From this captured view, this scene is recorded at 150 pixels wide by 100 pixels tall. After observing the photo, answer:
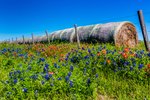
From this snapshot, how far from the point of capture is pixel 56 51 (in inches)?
495

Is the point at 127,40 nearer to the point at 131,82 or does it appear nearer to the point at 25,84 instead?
the point at 131,82

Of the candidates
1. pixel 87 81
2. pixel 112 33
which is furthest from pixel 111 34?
pixel 87 81

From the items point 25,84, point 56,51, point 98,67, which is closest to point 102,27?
point 56,51

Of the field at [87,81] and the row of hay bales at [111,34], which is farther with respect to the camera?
the row of hay bales at [111,34]

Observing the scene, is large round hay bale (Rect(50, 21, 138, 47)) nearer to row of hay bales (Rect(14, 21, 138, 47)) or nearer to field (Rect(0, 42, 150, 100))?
row of hay bales (Rect(14, 21, 138, 47))

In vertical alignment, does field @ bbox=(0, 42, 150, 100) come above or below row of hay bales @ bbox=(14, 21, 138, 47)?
below

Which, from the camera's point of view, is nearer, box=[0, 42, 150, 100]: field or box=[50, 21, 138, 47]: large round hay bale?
box=[0, 42, 150, 100]: field

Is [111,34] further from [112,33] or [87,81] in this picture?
[87,81]

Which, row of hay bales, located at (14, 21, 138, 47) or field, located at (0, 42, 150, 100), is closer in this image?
field, located at (0, 42, 150, 100)

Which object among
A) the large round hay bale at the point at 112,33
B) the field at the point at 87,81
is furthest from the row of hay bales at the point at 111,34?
the field at the point at 87,81

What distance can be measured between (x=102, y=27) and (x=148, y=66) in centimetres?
1049

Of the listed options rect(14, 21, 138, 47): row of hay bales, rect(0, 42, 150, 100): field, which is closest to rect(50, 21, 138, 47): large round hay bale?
rect(14, 21, 138, 47): row of hay bales

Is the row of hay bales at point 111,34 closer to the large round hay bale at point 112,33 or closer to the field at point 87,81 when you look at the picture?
the large round hay bale at point 112,33

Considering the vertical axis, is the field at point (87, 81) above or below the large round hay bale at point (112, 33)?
below
